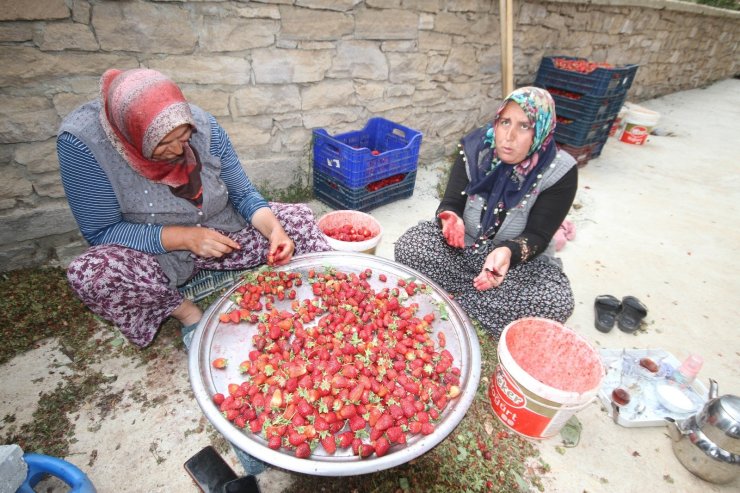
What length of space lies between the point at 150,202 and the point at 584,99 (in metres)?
5.64

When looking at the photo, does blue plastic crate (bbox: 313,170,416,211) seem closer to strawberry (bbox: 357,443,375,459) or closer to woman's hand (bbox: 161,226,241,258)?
woman's hand (bbox: 161,226,241,258)

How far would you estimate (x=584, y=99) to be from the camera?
5270 mm

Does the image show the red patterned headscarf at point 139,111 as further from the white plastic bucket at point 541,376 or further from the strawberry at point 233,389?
the white plastic bucket at point 541,376

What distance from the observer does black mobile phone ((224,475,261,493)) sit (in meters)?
1.43

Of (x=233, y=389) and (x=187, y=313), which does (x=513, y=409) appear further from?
(x=187, y=313)

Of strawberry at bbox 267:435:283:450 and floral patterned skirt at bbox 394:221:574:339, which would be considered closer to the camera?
strawberry at bbox 267:435:283:450

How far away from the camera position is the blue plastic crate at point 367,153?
3.57 meters

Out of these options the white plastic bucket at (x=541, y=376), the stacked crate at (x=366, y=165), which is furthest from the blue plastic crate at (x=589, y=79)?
the white plastic bucket at (x=541, y=376)

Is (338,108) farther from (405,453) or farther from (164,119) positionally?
(405,453)

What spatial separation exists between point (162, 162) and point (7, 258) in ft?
6.41

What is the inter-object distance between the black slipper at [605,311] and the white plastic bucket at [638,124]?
17.3 feet

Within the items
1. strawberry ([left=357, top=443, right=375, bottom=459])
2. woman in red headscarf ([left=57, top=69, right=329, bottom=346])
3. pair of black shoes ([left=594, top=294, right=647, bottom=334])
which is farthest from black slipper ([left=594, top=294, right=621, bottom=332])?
woman in red headscarf ([left=57, top=69, right=329, bottom=346])

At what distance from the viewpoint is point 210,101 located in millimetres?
3150

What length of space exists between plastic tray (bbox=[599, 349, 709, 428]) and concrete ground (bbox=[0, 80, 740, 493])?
9 centimetres
